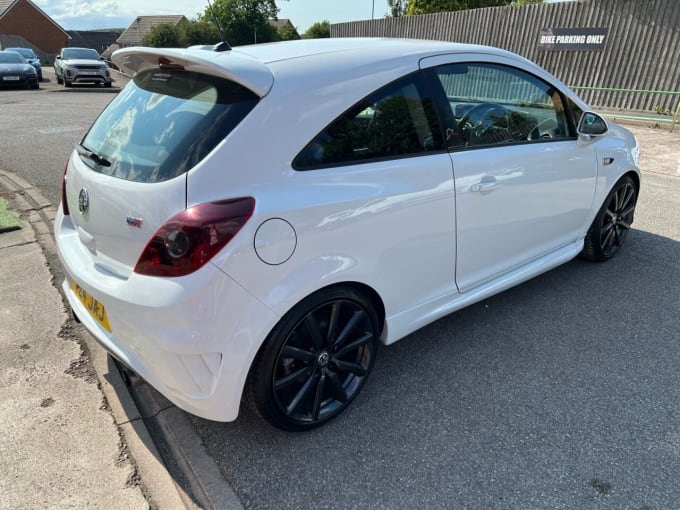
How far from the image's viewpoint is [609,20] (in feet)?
41.7

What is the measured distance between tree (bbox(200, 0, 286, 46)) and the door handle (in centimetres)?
5927

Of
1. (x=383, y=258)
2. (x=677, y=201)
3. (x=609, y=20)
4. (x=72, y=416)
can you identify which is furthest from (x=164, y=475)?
Answer: (x=609, y=20)

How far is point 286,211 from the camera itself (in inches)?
75.7

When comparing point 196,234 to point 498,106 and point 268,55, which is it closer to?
point 268,55

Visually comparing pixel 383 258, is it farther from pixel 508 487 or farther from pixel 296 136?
pixel 508 487

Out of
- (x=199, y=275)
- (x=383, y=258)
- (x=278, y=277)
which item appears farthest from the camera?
(x=383, y=258)

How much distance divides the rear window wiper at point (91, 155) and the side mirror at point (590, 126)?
2.99m

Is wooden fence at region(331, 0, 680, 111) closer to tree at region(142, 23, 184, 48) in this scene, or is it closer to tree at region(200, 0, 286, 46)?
tree at region(142, 23, 184, 48)

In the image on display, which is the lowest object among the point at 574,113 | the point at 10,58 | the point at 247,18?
the point at 10,58

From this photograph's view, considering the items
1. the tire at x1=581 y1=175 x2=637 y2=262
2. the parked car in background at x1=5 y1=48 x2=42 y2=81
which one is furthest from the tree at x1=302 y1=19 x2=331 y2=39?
the tire at x1=581 y1=175 x2=637 y2=262

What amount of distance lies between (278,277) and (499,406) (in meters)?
1.41

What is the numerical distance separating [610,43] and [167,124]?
14272mm

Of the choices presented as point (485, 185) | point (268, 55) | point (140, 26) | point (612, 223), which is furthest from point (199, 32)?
point (485, 185)

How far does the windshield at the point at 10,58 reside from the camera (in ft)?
66.9
